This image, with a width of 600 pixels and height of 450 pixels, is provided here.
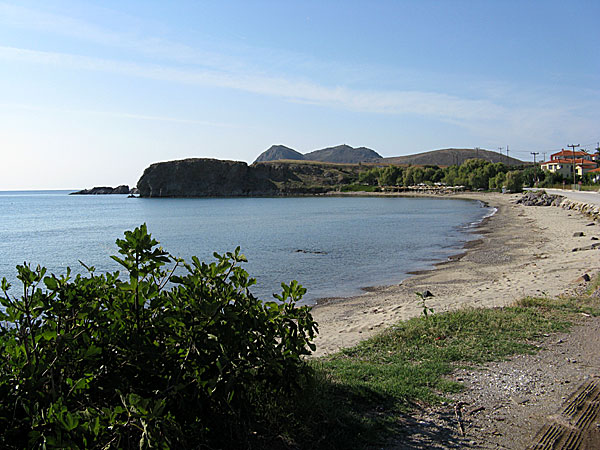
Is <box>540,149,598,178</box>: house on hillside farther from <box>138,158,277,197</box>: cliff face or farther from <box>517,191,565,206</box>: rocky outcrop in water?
<box>138,158,277,197</box>: cliff face

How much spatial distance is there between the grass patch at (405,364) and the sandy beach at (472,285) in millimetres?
1513

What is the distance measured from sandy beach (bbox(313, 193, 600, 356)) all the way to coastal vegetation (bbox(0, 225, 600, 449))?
454 cm

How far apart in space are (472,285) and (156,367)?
14359mm

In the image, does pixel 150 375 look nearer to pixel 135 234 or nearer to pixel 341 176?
pixel 135 234

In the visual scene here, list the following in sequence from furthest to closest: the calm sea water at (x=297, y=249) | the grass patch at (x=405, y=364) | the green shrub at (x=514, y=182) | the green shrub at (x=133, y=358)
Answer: the green shrub at (x=514, y=182)
the calm sea water at (x=297, y=249)
the grass patch at (x=405, y=364)
the green shrub at (x=133, y=358)

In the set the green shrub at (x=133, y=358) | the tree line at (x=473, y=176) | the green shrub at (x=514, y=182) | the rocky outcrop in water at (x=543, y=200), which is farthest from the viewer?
the tree line at (x=473, y=176)

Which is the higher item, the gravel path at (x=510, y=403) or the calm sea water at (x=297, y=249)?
the gravel path at (x=510, y=403)

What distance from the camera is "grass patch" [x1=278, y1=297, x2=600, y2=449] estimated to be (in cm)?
424

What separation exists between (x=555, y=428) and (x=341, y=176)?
604 ft

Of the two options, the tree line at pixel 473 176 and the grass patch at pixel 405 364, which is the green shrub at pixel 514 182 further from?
the grass patch at pixel 405 364

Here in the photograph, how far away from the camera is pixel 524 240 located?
29719mm

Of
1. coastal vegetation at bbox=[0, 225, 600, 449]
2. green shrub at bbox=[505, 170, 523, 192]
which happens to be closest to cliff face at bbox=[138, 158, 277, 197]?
green shrub at bbox=[505, 170, 523, 192]

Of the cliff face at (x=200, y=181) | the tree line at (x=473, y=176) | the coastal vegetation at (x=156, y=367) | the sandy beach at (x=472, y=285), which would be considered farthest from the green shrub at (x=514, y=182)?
the coastal vegetation at (x=156, y=367)

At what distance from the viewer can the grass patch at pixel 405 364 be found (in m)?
4.24
